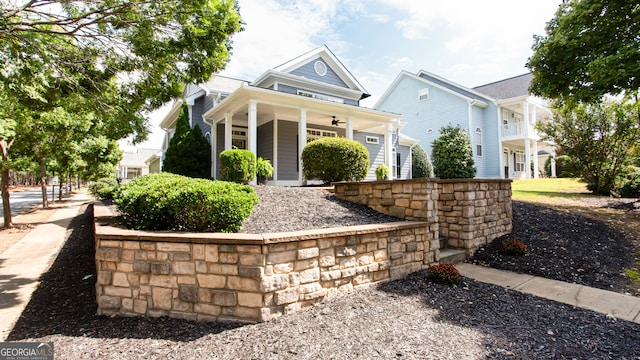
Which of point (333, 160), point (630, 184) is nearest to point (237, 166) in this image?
point (333, 160)

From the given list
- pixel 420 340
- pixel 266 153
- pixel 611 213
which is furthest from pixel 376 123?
pixel 420 340

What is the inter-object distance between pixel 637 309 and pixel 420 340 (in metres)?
2.69

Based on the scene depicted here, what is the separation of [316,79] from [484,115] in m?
12.1

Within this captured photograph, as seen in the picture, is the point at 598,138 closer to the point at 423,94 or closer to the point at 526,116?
the point at 526,116

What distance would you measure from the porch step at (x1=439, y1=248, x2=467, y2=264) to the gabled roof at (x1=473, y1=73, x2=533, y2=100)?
17943 mm

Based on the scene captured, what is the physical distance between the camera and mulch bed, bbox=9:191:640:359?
98.8 inches

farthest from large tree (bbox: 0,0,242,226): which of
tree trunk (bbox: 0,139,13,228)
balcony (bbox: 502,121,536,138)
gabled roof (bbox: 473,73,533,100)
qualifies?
gabled roof (bbox: 473,73,533,100)

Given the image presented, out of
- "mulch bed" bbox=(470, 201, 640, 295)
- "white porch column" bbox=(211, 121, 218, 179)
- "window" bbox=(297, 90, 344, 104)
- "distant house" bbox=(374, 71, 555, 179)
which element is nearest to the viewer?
"mulch bed" bbox=(470, 201, 640, 295)

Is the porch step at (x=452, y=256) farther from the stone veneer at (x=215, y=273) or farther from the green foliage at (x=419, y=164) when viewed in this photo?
the green foliage at (x=419, y=164)

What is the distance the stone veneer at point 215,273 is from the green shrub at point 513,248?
340 cm

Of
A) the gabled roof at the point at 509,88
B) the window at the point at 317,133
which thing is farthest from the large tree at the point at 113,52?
the gabled roof at the point at 509,88

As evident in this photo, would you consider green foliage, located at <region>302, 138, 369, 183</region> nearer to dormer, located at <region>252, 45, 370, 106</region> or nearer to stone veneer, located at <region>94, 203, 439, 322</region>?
dormer, located at <region>252, 45, 370, 106</region>

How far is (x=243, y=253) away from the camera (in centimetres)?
300

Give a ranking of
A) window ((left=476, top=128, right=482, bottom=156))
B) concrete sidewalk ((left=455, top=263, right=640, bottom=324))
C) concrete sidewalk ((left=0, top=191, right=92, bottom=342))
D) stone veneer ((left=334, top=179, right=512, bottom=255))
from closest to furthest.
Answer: concrete sidewalk ((left=455, top=263, right=640, bottom=324)) → concrete sidewalk ((left=0, top=191, right=92, bottom=342)) → stone veneer ((left=334, top=179, right=512, bottom=255)) → window ((left=476, top=128, right=482, bottom=156))
